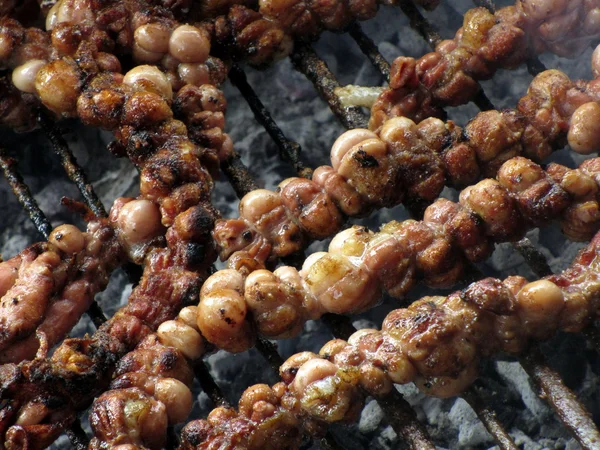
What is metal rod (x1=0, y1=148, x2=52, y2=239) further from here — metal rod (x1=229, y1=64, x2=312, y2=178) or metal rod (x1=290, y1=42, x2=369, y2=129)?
metal rod (x1=290, y1=42, x2=369, y2=129)

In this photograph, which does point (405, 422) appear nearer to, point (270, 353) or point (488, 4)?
point (270, 353)

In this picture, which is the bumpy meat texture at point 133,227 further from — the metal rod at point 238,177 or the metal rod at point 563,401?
the metal rod at point 563,401

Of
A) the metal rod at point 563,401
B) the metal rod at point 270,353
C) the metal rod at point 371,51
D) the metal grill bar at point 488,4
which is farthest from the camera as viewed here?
the metal grill bar at point 488,4

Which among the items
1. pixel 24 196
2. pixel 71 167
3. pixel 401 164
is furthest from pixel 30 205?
pixel 401 164

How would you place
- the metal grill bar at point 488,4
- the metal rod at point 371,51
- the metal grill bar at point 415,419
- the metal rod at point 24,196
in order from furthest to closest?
the metal grill bar at point 488,4 → the metal rod at point 371,51 → the metal rod at point 24,196 → the metal grill bar at point 415,419

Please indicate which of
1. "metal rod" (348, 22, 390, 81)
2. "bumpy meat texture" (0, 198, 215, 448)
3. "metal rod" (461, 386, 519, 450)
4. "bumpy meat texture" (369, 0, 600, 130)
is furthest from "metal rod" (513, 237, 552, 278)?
"bumpy meat texture" (0, 198, 215, 448)

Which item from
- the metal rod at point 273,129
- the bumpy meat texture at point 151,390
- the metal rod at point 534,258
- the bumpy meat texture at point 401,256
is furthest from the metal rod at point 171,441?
the metal rod at point 534,258

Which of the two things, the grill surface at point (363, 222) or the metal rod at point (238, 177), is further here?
the metal rod at point (238, 177)
